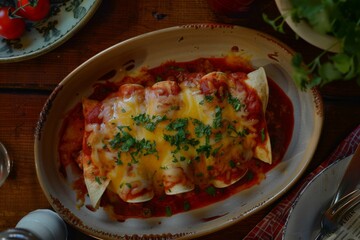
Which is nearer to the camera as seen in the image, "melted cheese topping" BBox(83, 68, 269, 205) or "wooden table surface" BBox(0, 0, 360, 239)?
"melted cheese topping" BBox(83, 68, 269, 205)

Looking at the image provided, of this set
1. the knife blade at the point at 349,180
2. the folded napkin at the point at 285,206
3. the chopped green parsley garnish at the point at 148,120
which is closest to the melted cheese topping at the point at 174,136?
the chopped green parsley garnish at the point at 148,120

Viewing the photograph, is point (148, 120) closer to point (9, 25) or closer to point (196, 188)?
point (196, 188)

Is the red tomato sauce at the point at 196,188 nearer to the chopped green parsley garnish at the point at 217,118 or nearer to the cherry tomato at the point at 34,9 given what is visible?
the chopped green parsley garnish at the point at 217,118

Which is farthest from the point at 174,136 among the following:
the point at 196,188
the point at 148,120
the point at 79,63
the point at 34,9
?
the point at 34,9

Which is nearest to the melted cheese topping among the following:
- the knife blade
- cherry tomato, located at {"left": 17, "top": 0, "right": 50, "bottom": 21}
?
the knife blade

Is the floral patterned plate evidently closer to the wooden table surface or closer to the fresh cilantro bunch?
the wooden table surface

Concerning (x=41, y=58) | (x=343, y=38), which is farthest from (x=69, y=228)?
(x=343, y=38)
